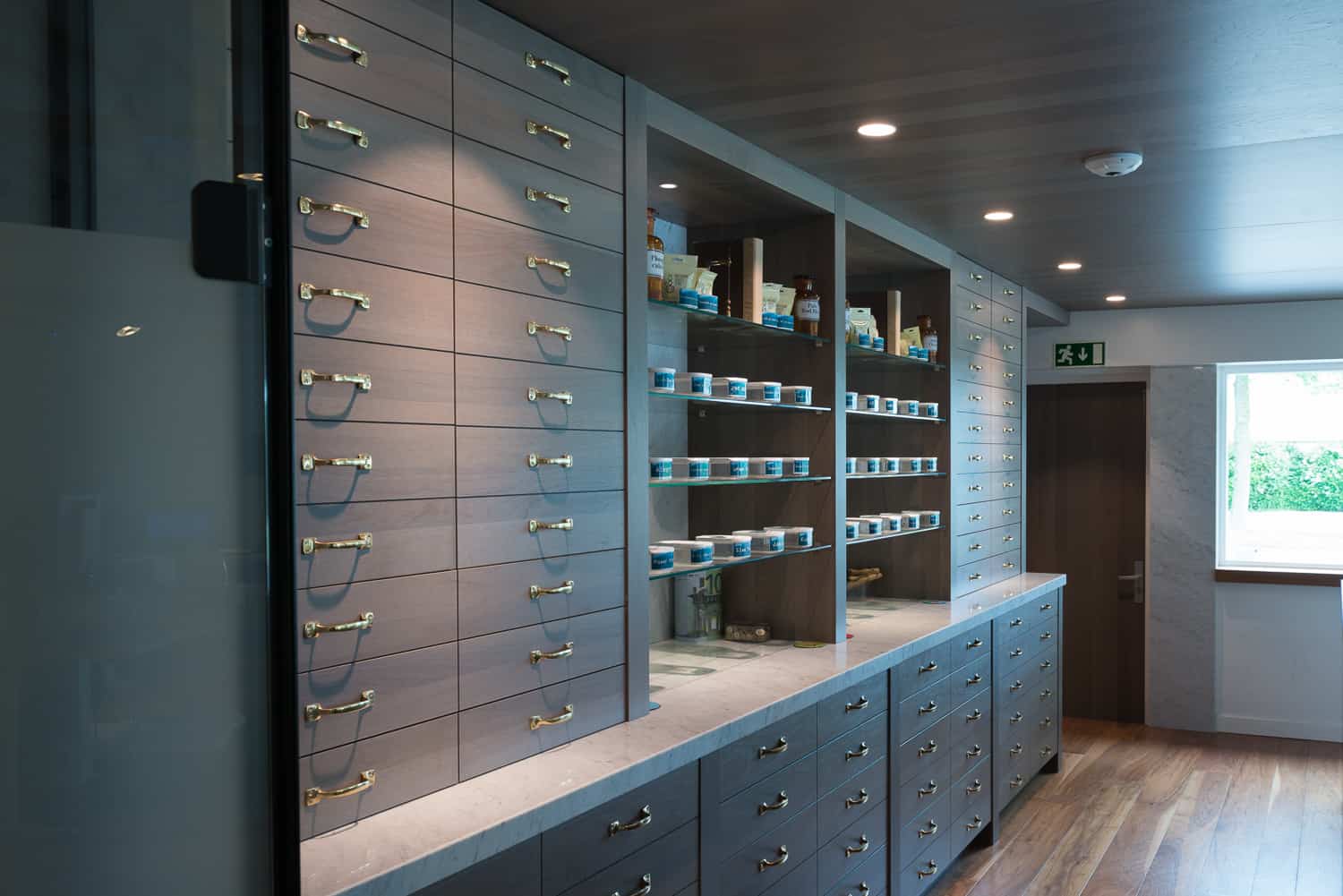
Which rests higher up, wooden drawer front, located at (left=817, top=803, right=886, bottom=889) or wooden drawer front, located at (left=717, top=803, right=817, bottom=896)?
wooden drawer front, located at (left=717, top=803, right=817, bottom=896)

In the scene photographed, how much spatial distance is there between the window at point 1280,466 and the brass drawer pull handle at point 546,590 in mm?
5493

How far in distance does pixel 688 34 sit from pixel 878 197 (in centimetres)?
159

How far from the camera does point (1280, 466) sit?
6.55 metres

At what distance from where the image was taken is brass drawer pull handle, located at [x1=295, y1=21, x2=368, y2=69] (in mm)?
1698

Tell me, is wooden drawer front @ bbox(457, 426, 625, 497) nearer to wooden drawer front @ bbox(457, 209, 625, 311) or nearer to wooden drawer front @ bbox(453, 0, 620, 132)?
wooden drawer front @ bbox(457, 209, 625, 311)

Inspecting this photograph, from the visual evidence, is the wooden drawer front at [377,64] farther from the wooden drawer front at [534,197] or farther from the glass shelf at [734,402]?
the glass shelf at [734,402]

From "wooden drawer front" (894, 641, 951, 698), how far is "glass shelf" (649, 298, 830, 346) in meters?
1.12

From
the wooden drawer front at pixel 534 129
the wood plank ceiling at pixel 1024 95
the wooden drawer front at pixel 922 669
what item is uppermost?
the wood plank ceiling at pixel 1024 95

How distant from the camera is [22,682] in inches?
35.0

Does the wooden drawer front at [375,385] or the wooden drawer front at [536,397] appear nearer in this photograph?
the wooden drawer front at [375,385]

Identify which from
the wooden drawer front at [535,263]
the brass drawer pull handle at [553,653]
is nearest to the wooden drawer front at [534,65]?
the wooden drawer front at [535,263]

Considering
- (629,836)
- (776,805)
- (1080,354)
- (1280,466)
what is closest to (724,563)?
(776,805)

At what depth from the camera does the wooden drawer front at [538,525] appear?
6.68 feet

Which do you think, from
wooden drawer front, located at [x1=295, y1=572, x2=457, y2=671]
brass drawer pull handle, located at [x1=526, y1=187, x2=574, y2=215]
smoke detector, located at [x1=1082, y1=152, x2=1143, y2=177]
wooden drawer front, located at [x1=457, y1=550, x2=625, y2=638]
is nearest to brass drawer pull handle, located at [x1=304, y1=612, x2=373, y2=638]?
wooden drawer front, located at [x1=295, y1=572, x2=457, y2=671]
